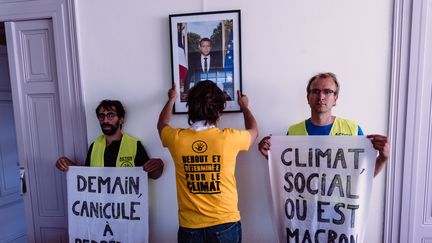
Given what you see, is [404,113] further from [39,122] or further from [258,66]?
[39,122]

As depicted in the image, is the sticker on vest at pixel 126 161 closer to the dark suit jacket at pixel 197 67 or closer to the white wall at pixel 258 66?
the white wall at pixel 258 66

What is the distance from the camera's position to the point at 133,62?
163 centimetres

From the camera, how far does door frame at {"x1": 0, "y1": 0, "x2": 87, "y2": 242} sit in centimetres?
163

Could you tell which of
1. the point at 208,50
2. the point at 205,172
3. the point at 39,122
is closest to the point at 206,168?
the point at 205,172

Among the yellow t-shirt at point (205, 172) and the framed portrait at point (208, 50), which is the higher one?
the framed portrait at point (208, 50)

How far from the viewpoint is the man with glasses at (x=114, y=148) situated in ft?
5.18

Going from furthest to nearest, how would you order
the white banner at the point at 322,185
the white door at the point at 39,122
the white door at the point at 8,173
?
the white door at the point at 8,173 → the white door at the point at 39,122 → the white banner at the point at 322,185

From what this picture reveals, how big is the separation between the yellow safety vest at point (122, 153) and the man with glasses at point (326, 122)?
2.57 feet

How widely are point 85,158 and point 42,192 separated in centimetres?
45

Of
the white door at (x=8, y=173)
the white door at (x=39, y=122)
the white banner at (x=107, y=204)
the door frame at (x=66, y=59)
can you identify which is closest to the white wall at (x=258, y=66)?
the door frame at (x=66, y=59)

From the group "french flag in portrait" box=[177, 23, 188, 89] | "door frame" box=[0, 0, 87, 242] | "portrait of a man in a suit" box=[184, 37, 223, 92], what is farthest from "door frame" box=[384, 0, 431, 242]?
"door frame" box=[0, 0, 87, 242]

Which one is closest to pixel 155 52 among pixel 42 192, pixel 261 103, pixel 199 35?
pixel 199 35

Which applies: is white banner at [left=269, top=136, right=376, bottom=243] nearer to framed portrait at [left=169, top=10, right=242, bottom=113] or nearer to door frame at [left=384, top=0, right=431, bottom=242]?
door frame at [left=384, top=0, right=431, bottom=242]

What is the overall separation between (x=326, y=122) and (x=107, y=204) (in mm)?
1337
